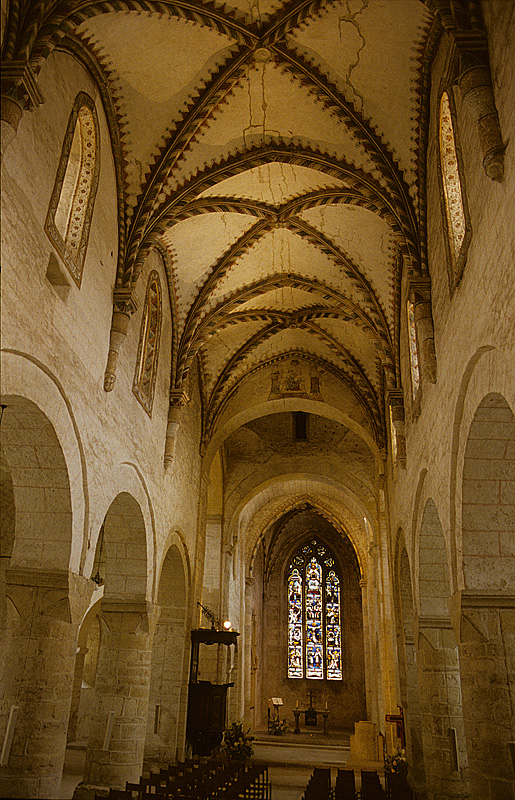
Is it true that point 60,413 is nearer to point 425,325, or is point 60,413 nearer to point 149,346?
point 149,346

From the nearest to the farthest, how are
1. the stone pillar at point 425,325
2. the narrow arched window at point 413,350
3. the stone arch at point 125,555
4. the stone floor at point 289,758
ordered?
the stone pillar at point 425,325
the narrow arched window at point 413,350
the stone arch at point 125,555
the stone floor at point 289,758

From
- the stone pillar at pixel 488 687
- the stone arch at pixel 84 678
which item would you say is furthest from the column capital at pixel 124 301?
the stone arch at pixel 84 678

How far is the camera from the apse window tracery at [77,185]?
313 inches

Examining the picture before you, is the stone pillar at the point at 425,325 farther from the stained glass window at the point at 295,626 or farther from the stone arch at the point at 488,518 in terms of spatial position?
the stained glass window at the point at 295,626

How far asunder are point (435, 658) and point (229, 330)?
874 cm

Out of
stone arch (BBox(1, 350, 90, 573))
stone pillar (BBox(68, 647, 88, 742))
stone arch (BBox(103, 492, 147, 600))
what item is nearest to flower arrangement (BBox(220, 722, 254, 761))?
stone pillar (BBox(68, 647, 88, 742))

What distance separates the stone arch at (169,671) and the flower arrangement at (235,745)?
9.53ft

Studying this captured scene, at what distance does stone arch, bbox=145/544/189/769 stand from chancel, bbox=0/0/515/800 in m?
0.05

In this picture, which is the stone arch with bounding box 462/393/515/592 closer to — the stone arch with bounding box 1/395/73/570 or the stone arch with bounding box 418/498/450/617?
the stone arch with bounding box 418/498/450/617

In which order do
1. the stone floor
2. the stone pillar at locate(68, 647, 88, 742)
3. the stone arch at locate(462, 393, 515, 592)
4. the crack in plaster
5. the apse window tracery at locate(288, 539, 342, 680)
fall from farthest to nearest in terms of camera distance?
1. the apse window tracery at locate(288, 539, 342, 680)
2. the stone pillar at locate(68, 647, 88, 742)
3. the stone floor
4. the crack in plaster
5. the stone arch at locate(462, 393, 515, 592)

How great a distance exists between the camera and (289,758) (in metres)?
19.4

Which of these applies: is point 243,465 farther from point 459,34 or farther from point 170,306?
point 459,34

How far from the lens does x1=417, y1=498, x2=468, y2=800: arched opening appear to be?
1025 centimetres

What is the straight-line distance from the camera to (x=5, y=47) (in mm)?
6555
